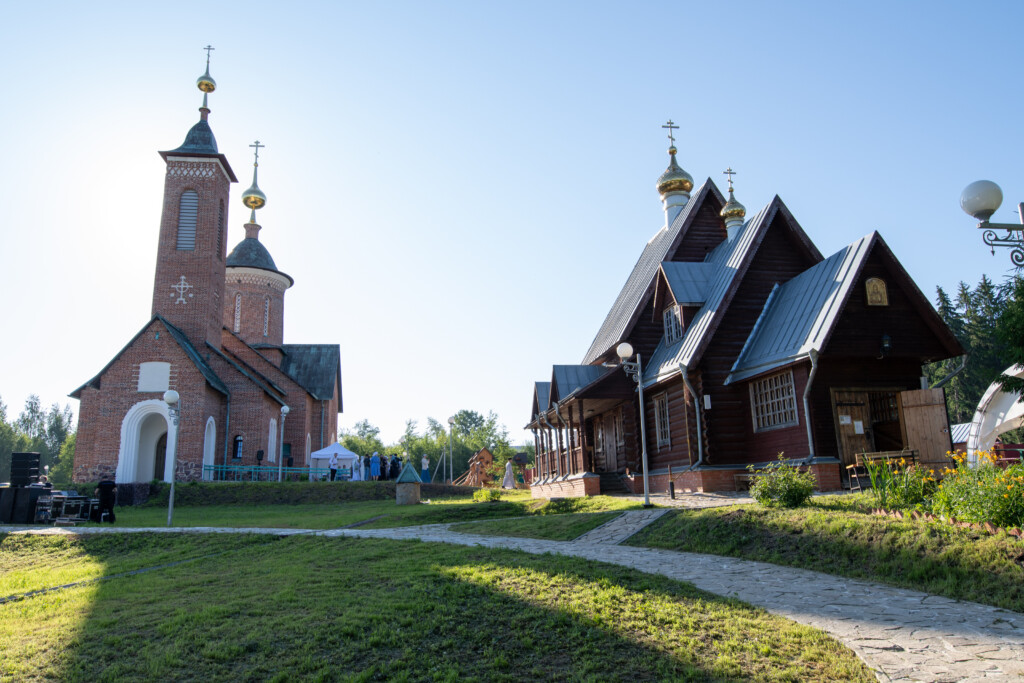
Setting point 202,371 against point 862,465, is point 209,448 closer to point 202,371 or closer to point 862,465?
point 202,371

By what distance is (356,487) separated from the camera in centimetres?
2695

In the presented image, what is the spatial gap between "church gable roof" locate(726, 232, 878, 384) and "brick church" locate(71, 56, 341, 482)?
20.6m

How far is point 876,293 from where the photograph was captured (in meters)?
16.2

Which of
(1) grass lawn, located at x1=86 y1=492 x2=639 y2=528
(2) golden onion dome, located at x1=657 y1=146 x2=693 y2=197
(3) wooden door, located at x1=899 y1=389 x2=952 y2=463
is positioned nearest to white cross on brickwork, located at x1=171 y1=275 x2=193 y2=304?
(1) grass lawn, located at x1=86 y1=492 x2=639 y2=528

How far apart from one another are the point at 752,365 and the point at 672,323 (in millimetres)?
4267

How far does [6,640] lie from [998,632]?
27.9ft

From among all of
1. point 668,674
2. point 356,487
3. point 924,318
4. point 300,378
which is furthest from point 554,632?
point 300,378

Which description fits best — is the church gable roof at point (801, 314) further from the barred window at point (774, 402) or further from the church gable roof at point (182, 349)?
the church gable roof at point (182, 349)

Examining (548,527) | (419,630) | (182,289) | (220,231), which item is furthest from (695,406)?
(220,231)

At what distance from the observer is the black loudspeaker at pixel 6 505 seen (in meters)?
17.7

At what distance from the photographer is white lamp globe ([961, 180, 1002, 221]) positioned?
7449mm

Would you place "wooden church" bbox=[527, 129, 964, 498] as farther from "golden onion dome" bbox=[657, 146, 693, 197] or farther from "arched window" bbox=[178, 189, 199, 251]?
"arched window" bbox=[178, 189, 199, 251]

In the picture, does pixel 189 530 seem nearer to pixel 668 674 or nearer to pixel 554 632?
pixel 554 632

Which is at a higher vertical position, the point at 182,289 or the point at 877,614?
the point at 182,289
